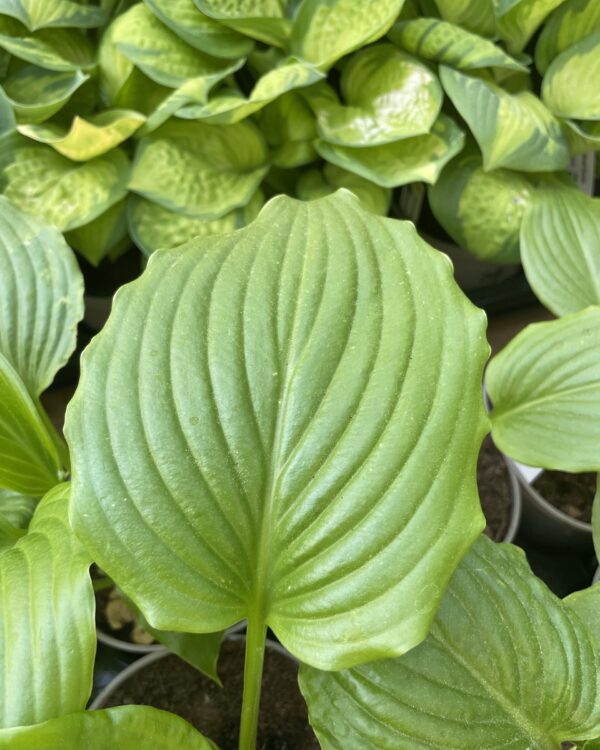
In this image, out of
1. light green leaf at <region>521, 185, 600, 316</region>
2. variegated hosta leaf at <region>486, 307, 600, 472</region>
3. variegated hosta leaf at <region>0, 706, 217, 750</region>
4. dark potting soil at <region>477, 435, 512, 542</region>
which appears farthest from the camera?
dark potting soil at <region>477, 435, 512, 542</region>

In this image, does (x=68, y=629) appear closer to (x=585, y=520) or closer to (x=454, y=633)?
(x=454, y=633)

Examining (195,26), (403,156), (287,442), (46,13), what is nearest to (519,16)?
(403,156)

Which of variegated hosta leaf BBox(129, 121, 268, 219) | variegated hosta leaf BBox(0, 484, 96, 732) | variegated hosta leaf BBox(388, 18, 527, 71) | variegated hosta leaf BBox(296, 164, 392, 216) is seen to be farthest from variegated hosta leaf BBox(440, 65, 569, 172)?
variegated hosta leaf BBox(0, 484, 96, 732)

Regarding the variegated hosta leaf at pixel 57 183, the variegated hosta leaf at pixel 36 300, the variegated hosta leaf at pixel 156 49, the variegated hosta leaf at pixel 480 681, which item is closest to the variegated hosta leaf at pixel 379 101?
the variegated hosta leaf at pixel 156 49

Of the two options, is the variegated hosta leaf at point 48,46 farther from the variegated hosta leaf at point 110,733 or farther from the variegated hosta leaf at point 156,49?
the variegated hosta leaf at point 110,733

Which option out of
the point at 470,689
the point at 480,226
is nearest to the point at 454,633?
the point at 470,689

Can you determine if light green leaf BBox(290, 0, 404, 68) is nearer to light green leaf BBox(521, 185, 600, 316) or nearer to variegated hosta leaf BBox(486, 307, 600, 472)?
light green leaf BBox(521, 185, 600, 316)

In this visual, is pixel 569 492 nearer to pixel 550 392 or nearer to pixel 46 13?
pixel 550 392
